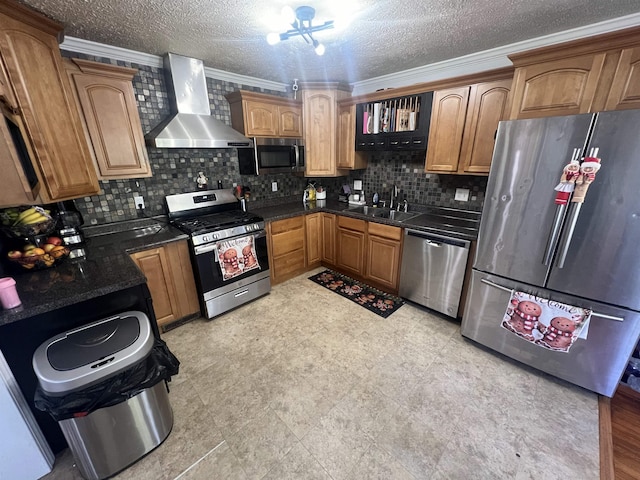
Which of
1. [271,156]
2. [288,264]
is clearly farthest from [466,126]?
[288,264]

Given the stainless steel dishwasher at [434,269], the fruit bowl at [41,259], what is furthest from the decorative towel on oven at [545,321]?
the fruit bowl at [41,259]

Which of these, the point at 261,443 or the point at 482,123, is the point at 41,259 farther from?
the point at 482,123

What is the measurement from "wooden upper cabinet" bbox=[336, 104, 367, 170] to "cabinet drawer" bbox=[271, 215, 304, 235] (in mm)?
909

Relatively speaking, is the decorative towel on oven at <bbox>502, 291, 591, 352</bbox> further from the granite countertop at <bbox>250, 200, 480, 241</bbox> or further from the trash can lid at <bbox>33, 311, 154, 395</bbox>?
the trash can lid at <bbox>33, 311, 154, 395</bbox>

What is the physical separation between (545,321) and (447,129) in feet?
5.93

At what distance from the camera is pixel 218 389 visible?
1834 millimetres

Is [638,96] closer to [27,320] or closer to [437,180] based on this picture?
[437,180]

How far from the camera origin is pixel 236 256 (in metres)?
2.61

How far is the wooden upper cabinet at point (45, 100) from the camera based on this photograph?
1400mm

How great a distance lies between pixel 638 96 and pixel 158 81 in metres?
3.58

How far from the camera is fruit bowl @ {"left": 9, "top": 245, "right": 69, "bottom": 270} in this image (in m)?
1.52

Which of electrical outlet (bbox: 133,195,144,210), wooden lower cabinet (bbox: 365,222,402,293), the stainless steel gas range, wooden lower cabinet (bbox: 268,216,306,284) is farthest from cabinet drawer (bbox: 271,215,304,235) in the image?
electrical outlet (bbox: 133,195,144,210)

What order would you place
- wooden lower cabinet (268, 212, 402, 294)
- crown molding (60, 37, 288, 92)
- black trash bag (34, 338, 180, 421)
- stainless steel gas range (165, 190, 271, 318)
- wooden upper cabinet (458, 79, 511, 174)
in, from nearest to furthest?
black trash bag (34, 338, 180, 421)
crown molding (60, 37, 288, 92)
wooden upper cabinet (458, 79, 511, 174)
stainless steel gas range (165, 190, 271, 318)
wooden lower cabinet (268, 212, 402, 294)

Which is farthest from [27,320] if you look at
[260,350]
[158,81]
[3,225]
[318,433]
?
[158,81]
